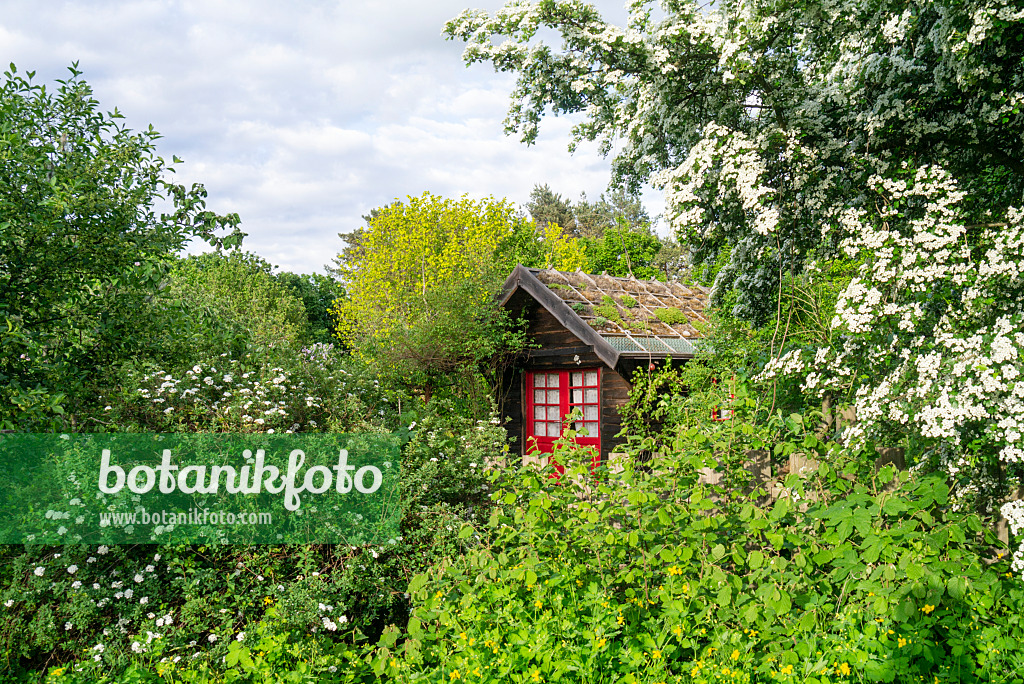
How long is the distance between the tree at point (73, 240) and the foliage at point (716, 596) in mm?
3047

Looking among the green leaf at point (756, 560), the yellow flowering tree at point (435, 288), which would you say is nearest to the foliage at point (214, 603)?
the green leaf at point (756, 560)

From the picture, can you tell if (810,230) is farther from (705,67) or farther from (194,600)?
(194,600)

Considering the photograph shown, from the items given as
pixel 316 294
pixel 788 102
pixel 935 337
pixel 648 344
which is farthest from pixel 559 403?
pixel 316 294

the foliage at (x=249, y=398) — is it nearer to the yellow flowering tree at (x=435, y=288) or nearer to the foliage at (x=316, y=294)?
the yellow flowering tree at (x=435, y=288)

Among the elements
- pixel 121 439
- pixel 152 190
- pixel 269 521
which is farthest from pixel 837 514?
pixel 152 190

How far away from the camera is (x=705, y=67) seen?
431 centimetres

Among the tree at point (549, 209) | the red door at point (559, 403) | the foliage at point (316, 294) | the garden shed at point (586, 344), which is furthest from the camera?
the tree at point (549, 209)

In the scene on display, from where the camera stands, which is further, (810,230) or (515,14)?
(515,14)

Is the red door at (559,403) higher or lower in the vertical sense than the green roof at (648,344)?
lower

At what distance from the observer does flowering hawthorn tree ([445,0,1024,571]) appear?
338 centimetres

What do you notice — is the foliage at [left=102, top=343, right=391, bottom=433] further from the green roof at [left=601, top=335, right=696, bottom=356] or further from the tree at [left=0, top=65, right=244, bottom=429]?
the green roof at [left=601, top=335, right=696, bottom=356]

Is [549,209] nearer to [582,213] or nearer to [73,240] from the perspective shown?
[582,213]

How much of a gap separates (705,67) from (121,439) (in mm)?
4599

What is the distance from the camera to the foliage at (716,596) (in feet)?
8.55
